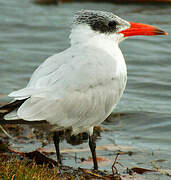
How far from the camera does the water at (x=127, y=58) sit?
22.7 ft

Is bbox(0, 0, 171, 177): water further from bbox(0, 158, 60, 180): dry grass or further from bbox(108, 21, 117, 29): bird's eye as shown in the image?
bbox(0, 158, 60, 180): dry grass

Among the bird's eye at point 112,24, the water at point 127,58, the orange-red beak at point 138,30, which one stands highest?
the bird's eye at point 112,24

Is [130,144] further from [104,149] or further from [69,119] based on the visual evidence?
[69,119]

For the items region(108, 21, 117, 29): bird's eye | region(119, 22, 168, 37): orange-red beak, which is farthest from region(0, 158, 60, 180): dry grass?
region(119, 22, 168, 37): orange-red beak

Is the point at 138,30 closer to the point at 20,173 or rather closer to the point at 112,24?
the point at 112,24

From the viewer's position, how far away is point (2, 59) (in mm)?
9914

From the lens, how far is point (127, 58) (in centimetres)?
1006

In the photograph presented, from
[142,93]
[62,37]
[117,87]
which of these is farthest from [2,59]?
[117,87]

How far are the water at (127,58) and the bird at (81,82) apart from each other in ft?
3.92

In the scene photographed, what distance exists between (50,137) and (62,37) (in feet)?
18.8

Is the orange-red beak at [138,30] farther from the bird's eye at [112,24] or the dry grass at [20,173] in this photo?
the dry grass at [20,173]

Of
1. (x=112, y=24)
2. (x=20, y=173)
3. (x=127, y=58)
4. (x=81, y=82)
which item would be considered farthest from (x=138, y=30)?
(x=127, y=58)

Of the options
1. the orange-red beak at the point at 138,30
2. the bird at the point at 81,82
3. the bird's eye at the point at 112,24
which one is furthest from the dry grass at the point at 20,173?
the orange-red beak at the point at 138,30

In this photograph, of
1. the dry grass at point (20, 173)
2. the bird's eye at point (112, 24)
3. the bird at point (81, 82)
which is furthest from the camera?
the bird's eye at point (112, 24)
